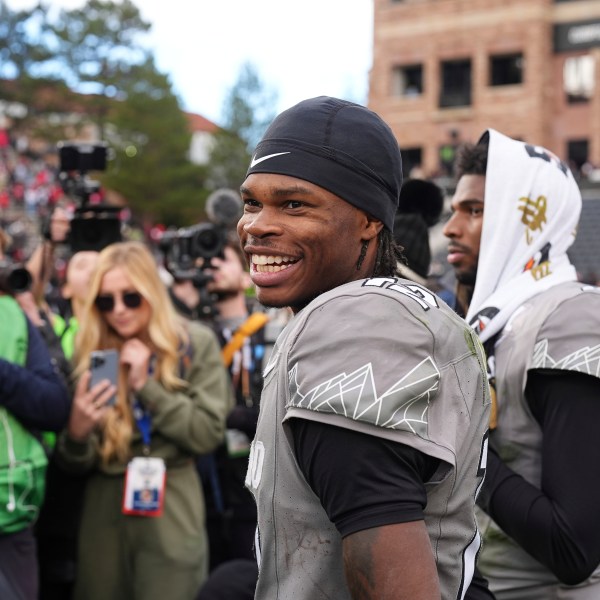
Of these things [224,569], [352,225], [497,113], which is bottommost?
[497,113]

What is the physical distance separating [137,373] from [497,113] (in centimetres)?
3525

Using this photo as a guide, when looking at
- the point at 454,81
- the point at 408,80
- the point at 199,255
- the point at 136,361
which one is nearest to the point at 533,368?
the point at 136,361

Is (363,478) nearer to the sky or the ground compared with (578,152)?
nearer to the sky

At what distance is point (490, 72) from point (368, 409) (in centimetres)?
3891

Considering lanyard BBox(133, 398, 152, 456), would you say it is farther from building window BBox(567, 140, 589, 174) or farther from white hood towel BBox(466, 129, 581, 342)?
building window BBox(567, 140, 589, 174)

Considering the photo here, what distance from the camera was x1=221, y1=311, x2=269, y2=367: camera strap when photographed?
4.97 meters

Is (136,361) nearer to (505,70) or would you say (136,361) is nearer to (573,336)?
(573,336)

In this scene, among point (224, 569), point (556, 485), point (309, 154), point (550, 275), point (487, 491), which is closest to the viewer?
point (309, 154)

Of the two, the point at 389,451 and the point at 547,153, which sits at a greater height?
the point at 547,153

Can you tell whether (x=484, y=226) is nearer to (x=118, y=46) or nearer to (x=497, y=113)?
(x=497, y=113)

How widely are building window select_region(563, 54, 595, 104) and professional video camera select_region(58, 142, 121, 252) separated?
1351 inches

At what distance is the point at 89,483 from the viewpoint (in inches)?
166

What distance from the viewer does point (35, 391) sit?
3746 mm

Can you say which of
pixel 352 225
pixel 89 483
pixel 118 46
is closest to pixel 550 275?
pixel 352 225
